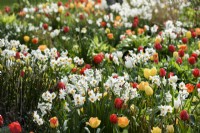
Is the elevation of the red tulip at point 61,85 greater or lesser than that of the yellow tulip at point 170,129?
greater

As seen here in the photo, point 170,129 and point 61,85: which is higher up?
point 61,85

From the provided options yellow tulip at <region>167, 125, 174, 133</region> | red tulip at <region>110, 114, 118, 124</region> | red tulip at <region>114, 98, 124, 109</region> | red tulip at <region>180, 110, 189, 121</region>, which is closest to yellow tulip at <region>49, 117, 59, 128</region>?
red tulip at <region>110, 114, 118, 124</region>

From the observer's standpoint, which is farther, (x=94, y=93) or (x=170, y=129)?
(x=94, y=93)

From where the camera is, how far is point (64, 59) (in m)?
5.14

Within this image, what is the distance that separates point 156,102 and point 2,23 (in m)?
4.98

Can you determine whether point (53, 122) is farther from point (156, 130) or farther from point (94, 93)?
point (156, 130)

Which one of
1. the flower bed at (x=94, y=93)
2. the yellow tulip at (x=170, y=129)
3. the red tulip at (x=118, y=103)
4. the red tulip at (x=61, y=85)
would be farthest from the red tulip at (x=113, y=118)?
the red tulip at (x=61, y=85)

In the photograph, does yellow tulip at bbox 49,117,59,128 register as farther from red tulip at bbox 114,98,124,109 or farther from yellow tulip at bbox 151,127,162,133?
yellow tulip at bbox 151,127,162,133

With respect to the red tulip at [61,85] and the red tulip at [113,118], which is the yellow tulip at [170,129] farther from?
the red tulip at [61,85]

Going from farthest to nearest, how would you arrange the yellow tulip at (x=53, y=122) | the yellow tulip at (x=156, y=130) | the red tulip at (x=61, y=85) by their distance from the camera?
1. the red tulip at (x=61, y=85)
2. the yellow tulip at (x=53, y=122)
3. the yellow tulip at (x=156, y=130)

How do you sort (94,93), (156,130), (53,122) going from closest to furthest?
Result: (156,130), (53,122), (94,93)

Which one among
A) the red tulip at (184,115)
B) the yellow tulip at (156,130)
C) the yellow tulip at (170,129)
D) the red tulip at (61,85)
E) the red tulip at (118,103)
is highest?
the red tulip at (61,85)

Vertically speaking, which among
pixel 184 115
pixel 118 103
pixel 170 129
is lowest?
pixel 170 129

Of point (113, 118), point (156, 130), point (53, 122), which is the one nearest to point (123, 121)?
point (113, 118)
